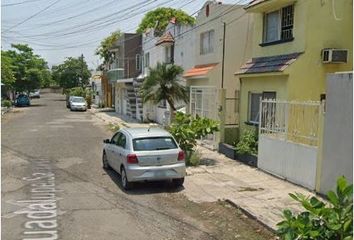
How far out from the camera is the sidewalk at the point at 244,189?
359 inches

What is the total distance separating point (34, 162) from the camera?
586 inches

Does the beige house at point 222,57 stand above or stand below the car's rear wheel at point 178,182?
above

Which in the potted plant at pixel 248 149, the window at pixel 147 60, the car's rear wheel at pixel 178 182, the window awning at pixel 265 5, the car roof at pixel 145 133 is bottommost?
the car's rear wheel at pixel 178 182

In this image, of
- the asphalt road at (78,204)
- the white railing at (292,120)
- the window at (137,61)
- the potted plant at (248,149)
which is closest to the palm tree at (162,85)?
the asphalt road at (78,204)

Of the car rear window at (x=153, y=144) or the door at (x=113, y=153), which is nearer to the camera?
the car rear window at (x=153, y=144)

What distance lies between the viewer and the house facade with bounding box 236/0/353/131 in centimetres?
1425

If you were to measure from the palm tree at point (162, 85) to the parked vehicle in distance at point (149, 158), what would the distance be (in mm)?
9932

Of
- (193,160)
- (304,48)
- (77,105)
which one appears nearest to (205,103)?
(193,160)

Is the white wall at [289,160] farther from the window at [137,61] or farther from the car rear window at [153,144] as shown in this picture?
the window at [137,61]

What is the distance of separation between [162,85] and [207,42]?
3.21 m

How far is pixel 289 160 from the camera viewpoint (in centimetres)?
1174

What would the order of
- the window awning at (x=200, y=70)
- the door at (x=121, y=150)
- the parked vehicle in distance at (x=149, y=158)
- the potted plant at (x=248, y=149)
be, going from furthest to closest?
the window awning at (x=200, y=70)
the potted plant at (x=248, y=149)
the door at (x=121, y=150)
the parked vehicle in distance at (x=149, y=158)

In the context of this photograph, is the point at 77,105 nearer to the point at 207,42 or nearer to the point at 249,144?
the point at 207,42

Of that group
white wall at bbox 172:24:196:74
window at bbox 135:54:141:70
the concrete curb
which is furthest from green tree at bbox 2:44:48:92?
the concrete curb
